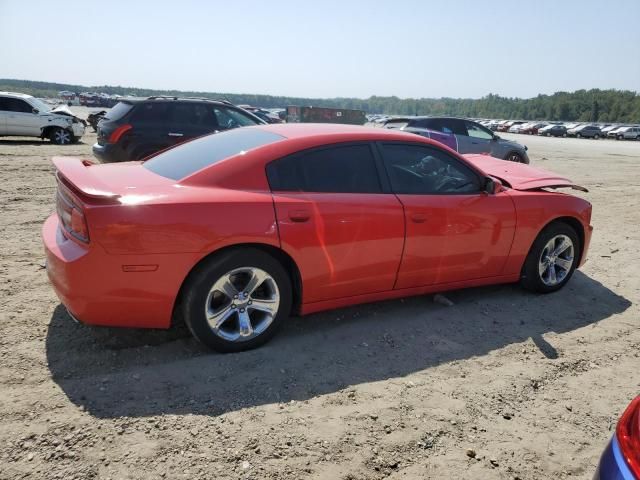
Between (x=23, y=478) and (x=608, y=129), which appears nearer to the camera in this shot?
(x=23, y=478)

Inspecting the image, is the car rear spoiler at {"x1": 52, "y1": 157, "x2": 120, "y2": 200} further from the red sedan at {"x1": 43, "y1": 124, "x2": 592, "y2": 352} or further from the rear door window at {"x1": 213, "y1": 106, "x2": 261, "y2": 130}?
the rear door window at {"x1": 213, "y1": 106, "x2": 261, "y2": 130}

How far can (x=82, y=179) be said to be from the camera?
3.29m

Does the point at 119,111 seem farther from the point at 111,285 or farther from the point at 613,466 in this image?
the point at 613,466

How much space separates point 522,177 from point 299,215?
2.72 m

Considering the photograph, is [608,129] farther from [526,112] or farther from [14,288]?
[526,112]

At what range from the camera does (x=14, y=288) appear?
4.19m

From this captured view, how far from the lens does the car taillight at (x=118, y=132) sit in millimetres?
8863

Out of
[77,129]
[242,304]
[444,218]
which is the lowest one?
[77,129]

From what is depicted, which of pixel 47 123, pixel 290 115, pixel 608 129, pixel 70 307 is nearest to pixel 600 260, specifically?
pixel 70 307

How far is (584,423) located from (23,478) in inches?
118

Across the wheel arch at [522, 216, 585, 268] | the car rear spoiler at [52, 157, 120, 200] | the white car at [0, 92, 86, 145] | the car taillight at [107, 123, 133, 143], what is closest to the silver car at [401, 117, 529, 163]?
the car taillight at [107, 123, 133, 143]

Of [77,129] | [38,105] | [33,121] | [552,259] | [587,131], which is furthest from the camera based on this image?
[587,131]

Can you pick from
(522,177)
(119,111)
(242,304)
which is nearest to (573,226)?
(522,177)

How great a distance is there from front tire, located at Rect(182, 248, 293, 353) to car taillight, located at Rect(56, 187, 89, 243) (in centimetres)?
70
